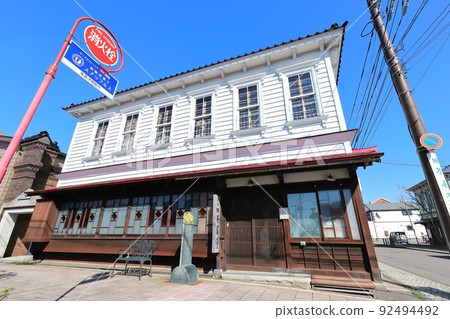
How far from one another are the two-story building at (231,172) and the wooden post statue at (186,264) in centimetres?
83

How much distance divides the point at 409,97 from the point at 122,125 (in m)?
14.0

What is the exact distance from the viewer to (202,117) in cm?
1117

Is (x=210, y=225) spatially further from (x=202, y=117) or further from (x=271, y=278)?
(x=202, y=117)

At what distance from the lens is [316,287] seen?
20.2ft

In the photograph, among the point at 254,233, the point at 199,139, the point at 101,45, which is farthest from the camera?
the point at 199,139

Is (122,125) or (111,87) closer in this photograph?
(111,87)

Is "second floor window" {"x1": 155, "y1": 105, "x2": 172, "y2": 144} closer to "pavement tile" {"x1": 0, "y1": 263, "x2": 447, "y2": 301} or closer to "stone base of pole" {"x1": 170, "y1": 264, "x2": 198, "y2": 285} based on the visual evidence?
"stone base of pole" {"x1": 170, "y1": 264, "x2": 198, "y2": 285}

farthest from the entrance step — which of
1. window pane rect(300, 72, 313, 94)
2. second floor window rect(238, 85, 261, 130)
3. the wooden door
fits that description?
window pane rect(300, 72, 313, 94)

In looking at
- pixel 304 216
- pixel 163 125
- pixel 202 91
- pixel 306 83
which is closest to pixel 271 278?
pixel 304 216

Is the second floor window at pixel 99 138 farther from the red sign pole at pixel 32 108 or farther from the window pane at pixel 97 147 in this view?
the red sign pole at pixel 32 108

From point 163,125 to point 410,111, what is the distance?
1091 centimetres

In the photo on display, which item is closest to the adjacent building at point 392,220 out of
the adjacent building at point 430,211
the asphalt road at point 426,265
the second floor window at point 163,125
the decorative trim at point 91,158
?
the adjacent building at point 430,211
